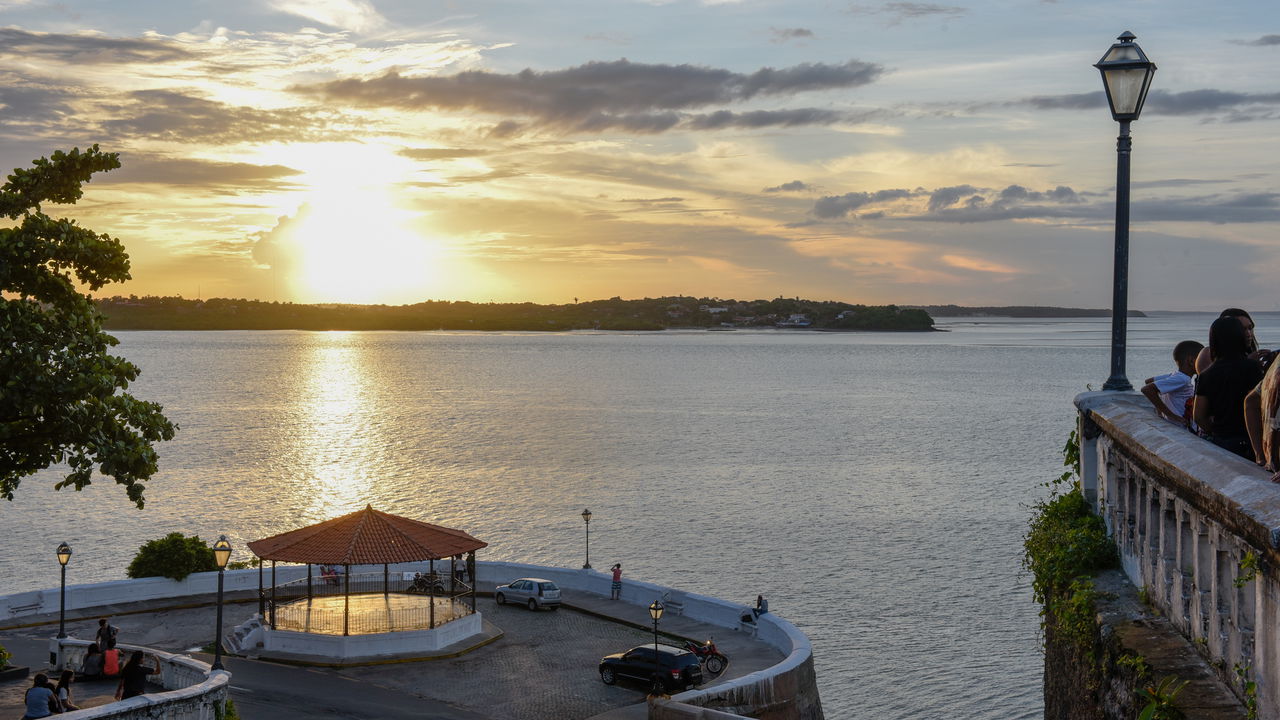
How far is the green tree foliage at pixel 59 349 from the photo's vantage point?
50.8 ft

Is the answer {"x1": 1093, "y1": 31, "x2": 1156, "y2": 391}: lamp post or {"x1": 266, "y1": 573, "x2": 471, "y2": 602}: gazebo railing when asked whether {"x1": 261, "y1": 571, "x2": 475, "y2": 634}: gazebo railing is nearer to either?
{"x1": 266, "y1": 573, "x2": 471, "y2": 602}: gazebo railing

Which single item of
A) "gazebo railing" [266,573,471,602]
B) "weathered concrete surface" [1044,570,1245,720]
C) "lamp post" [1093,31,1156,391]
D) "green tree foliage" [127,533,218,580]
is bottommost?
"gazebo railing" [266,573,471,602]

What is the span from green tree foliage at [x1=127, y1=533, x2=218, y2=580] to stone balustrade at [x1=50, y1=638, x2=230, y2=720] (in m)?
11.2

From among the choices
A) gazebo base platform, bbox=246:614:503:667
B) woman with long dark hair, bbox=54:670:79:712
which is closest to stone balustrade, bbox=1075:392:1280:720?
woman with long dark hair, bbox=54:670:79:712

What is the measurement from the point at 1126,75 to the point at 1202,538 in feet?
19.8

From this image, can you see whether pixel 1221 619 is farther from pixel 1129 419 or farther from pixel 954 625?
pixel 954 625

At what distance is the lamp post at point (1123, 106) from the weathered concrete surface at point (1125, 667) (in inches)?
125

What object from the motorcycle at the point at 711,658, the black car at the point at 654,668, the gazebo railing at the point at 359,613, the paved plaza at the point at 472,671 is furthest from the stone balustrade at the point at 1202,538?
the gazebo railing at the point at 359,613

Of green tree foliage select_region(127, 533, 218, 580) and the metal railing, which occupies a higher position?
green tree foliage select_region(127, 533, 218, 580)

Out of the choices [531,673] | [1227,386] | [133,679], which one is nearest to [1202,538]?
[1227,386]

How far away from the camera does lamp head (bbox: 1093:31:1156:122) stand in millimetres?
12148

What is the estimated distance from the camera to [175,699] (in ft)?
53.4

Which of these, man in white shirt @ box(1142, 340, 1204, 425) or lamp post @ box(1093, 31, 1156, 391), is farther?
lamp post @ box(1093, 31, 1156, 391)

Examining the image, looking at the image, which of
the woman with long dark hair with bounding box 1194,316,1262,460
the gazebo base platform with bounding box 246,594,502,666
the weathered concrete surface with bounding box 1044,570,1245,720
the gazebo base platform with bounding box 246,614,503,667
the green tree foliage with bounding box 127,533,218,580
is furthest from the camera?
the green tree foliage with bounding box 127,533,218,580
